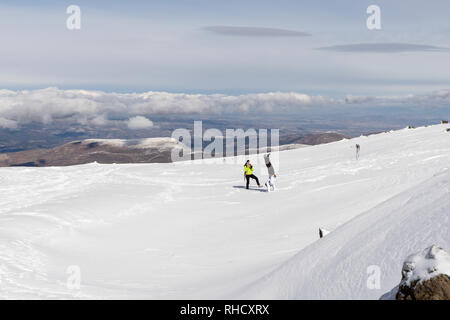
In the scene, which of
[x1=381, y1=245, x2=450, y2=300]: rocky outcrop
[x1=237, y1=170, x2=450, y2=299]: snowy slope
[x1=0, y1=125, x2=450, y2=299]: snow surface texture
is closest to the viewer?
[x1=381, y1=245, x2=450, y2=300]: rocky outcrop

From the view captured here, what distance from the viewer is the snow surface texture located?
6867mm

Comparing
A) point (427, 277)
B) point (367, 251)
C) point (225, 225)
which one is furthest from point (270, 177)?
point (427, 277)

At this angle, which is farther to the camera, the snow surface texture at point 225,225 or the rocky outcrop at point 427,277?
the snow surface texture at point 225,225

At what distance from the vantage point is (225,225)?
17.8m

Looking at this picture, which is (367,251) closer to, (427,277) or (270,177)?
(427,277)

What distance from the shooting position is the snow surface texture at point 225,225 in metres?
6.87

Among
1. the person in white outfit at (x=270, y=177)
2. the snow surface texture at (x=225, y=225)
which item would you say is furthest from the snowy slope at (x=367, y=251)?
the person in white outfit at (x=270, y=177)

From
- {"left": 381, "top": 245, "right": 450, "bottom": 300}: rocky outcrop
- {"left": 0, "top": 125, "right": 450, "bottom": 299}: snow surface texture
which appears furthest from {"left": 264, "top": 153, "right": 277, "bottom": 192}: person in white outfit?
{"left": 381, "top": 245, "right": 450, "bottom": 300}: rocky outcrop

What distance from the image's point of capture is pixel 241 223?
18.0 meters

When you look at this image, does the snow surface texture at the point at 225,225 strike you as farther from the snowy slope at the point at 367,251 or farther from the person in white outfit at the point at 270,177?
the person in white outfit at the point at 270,177

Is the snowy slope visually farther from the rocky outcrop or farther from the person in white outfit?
the person in white outfit
